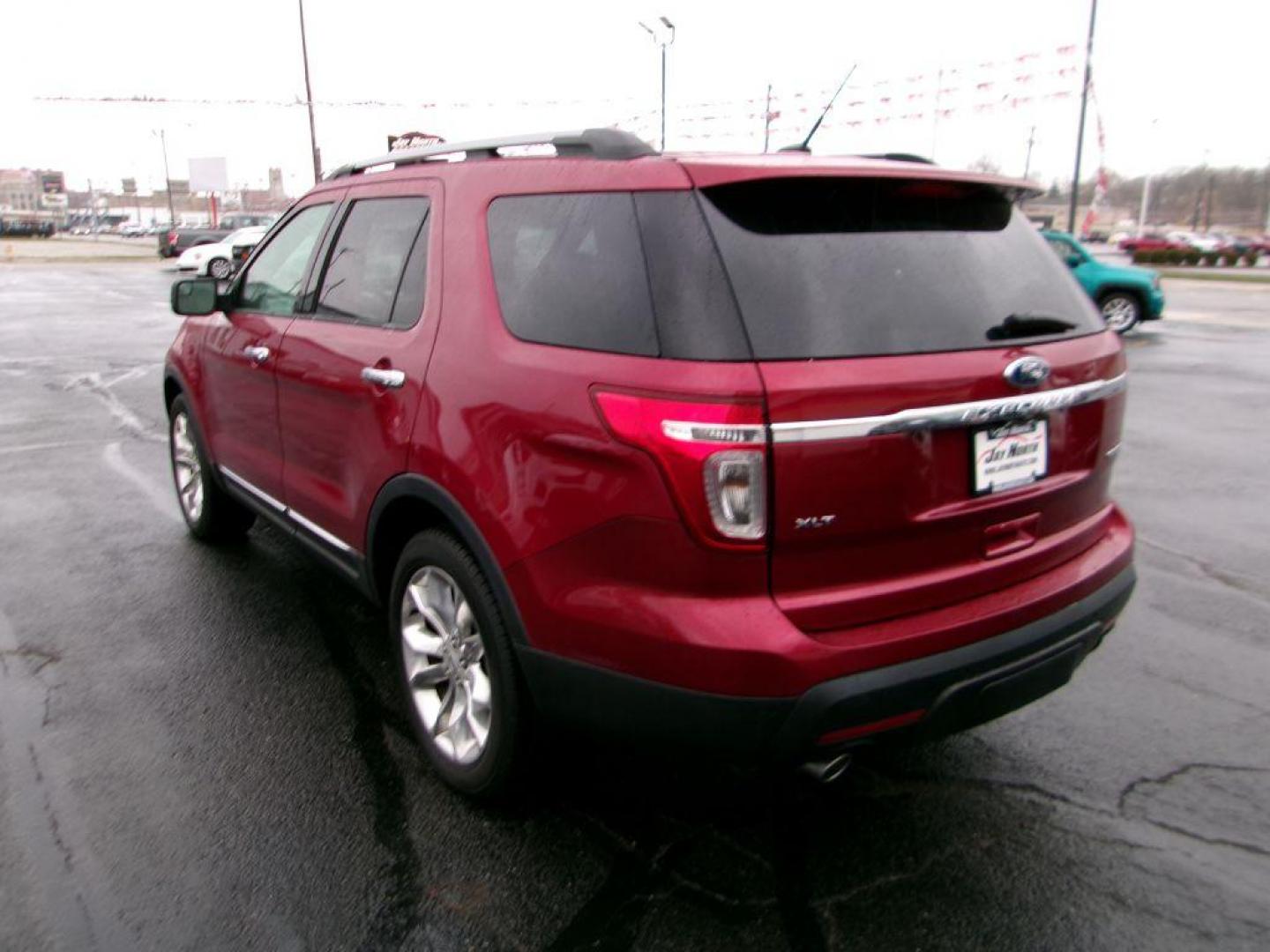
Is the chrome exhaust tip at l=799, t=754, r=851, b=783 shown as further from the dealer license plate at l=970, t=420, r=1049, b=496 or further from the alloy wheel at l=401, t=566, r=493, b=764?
the alloy wheel at l=401, t=566, r=493, b=764

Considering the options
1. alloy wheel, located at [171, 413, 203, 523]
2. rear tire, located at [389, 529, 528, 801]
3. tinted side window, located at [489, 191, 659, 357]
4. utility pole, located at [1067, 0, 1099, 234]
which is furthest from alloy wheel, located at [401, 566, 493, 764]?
utility pole, located at [1067, 0, 1099, 234]

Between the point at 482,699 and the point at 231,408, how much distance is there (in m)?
2.35

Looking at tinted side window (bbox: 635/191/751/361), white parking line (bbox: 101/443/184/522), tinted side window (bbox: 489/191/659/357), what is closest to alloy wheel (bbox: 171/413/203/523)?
white parking line (bbox: 101/443/184/522)

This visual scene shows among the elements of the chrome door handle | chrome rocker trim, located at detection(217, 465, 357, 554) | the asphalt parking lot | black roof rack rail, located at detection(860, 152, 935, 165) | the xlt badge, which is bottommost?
the asphalt parking lot

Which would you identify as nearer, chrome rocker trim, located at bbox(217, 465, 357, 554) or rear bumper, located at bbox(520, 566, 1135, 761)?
rear bumper, located at bbox(520, 566, 1135, 761)

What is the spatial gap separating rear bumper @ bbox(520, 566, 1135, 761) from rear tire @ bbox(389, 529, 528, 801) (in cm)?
16

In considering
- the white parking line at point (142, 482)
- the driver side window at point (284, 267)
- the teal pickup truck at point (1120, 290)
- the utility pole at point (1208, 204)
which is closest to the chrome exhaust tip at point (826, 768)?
the driver side window at point (284, 267)

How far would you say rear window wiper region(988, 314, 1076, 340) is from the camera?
8.41 feet

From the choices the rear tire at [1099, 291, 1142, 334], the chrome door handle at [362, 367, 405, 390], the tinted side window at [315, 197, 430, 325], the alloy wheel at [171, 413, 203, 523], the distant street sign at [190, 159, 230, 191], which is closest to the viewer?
the chrome door handle at [362, 367, 405, 390]

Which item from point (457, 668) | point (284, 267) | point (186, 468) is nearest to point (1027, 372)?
point (457, 668)

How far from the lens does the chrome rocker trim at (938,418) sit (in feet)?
7.16

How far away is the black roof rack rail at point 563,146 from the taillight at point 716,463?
77 cm

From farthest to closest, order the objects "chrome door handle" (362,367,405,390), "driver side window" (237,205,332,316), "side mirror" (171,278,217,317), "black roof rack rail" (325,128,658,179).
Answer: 1. "side mirror" (171,278,217,317)
2. "driver side window" (237,205,332,316)
3. "chrome door handle" (362,367,405,390)
4. "black roof rack rail" (325,128,658,179)

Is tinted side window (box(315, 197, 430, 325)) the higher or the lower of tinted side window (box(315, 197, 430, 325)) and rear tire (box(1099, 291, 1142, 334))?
the higher
